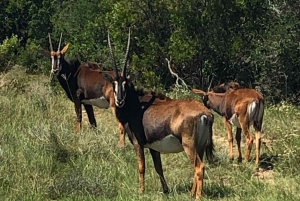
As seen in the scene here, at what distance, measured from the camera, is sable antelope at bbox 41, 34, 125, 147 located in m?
14.2

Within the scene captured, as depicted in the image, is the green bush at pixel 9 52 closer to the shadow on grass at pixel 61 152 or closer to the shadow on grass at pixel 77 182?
the shadow on grass at pixel 61 152

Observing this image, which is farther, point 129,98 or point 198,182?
point 129,98

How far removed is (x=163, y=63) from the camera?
64.3ft

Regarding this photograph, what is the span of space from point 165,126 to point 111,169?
67.3 inches

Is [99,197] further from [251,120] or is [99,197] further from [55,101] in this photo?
[55,101]

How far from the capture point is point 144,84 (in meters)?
19.5

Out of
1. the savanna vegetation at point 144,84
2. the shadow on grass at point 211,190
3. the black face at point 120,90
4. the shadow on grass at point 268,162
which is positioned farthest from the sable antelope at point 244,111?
the black face at point 120,90

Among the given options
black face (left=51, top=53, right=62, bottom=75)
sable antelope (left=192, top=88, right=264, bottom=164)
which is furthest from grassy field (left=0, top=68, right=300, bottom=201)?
black face (left=51, top=53, right=62, bottom=75)

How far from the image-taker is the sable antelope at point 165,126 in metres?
8.60

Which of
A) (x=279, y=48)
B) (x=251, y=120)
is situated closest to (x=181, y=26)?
Answer: (x=279, y=48)

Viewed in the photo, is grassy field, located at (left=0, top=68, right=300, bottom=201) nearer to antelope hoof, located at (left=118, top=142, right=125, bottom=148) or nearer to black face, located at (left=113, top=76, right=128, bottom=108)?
antelope hoof, located at (left=118, top=142, right=125, bottom=148)

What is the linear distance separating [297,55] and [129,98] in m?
9.62

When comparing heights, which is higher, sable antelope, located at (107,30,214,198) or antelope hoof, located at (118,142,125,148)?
sable antelope, located at (107,30,214,198)

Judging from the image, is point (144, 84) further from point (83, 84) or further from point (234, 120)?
point (234, 120)
